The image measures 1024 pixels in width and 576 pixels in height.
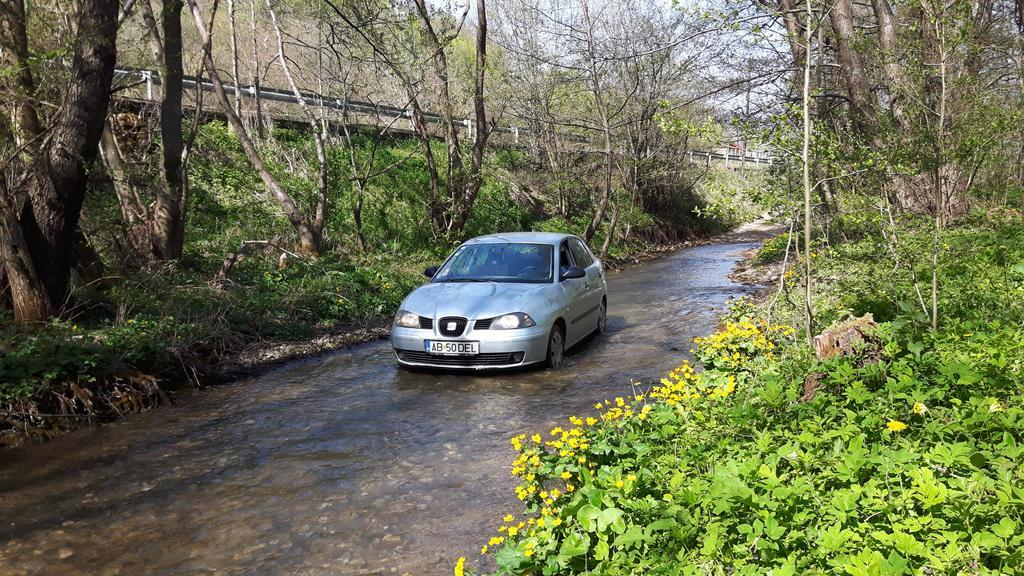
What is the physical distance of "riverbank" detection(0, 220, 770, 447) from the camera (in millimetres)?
7309

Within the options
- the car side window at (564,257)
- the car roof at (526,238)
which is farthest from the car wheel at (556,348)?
the car roof at (526,238)

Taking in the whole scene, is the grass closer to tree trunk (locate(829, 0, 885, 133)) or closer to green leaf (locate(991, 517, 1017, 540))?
green leaf (locate(991, 517, 1017, 540))

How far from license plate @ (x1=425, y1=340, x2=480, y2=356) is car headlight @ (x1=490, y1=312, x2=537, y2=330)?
308 millimetres

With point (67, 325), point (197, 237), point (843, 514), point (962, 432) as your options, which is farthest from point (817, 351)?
point (197, 237)

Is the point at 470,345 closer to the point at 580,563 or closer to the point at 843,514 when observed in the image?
the point at 580,563

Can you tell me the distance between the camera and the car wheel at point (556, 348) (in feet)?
28.8

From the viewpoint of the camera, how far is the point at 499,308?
27.6 feet

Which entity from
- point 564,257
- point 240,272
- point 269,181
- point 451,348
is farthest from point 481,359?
point 269,181

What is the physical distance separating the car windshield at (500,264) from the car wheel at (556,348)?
2.28ft

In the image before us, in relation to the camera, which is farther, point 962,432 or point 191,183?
point 191,183

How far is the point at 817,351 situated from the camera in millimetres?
6020

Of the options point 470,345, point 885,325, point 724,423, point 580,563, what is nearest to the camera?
point 580,563

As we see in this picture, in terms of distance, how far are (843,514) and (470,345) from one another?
5432mm

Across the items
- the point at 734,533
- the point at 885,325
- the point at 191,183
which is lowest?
the point at 734,533
